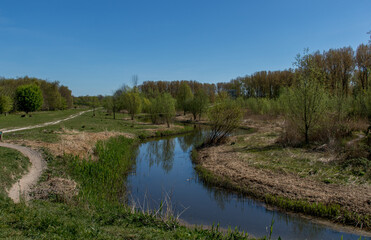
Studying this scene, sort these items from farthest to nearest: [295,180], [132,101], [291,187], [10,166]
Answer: [132,101], [295,180], [291,187], [10,166]

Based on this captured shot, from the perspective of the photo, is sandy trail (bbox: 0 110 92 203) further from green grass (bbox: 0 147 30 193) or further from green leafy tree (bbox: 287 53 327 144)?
green leafy tree (bbox: 287 53 327 144)

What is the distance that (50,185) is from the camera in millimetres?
10281

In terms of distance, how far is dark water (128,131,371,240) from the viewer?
27.7 feet

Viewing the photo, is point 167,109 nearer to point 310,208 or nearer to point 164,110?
point 164,110

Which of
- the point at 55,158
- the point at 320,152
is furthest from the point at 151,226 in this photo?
the point at 320,152

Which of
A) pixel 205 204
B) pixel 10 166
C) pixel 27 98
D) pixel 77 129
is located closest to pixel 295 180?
pixel 205 204

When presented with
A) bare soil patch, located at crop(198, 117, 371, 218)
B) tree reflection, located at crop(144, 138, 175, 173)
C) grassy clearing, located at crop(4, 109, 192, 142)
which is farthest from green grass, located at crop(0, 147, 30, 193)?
bare soil patch, located at crop(198, 117, 371, 218)

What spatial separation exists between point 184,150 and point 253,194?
12677 millimetres

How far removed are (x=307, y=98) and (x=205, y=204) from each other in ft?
41.8

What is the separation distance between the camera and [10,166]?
10969mm

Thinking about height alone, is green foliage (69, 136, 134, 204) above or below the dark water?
above

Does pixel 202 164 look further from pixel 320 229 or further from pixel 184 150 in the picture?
pixel 320 229

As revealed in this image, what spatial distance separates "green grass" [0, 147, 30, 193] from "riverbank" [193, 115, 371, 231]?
8.78 m

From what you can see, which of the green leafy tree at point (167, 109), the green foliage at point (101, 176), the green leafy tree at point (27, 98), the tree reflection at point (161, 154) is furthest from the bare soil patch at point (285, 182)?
the green leafy tree at point (27, 98)
